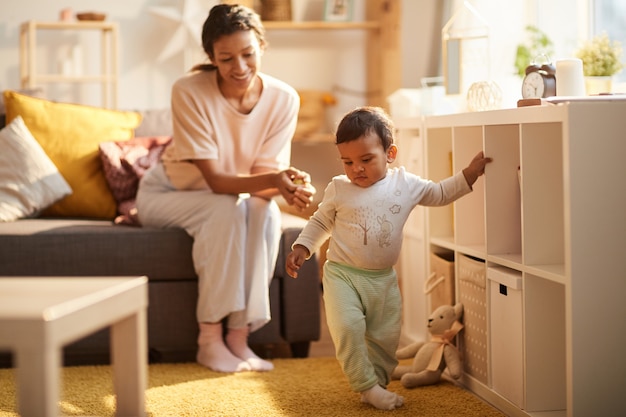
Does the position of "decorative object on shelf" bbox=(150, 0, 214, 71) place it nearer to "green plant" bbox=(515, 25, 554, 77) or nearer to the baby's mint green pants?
"green plant" bbox=(515, 25, 554, 77)

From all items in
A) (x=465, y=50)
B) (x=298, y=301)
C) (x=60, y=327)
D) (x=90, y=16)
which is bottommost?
(x=298, y=301)

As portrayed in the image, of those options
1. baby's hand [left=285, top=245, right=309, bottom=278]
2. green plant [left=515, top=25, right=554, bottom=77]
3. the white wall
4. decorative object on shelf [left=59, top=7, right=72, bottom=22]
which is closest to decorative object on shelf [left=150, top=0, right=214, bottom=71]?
the white wall

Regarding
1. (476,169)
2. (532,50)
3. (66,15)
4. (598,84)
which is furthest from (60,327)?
(66,15)

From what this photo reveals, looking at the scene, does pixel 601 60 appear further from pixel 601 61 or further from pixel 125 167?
pixel 125 167

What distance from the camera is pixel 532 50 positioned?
3480mm

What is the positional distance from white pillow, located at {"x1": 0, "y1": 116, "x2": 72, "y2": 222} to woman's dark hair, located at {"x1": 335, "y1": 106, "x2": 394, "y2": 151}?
1.37m

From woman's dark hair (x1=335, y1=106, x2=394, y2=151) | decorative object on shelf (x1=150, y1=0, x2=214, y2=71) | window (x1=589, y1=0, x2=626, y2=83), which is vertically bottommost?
woman's dark hair (x1=335, y1=106, x2=394, y2=151)

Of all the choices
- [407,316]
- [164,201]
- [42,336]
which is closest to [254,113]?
[164,201]

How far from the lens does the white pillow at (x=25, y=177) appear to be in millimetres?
3141

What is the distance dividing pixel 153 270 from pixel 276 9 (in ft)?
7.02

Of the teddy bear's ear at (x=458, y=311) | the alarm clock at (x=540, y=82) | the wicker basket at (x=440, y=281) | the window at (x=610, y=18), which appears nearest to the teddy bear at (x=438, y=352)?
the teddy bear's ear at (x=458, y=311)

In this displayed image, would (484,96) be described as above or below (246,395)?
above

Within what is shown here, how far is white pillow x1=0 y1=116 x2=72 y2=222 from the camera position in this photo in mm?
3141

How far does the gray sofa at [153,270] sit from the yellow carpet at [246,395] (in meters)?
0.12
